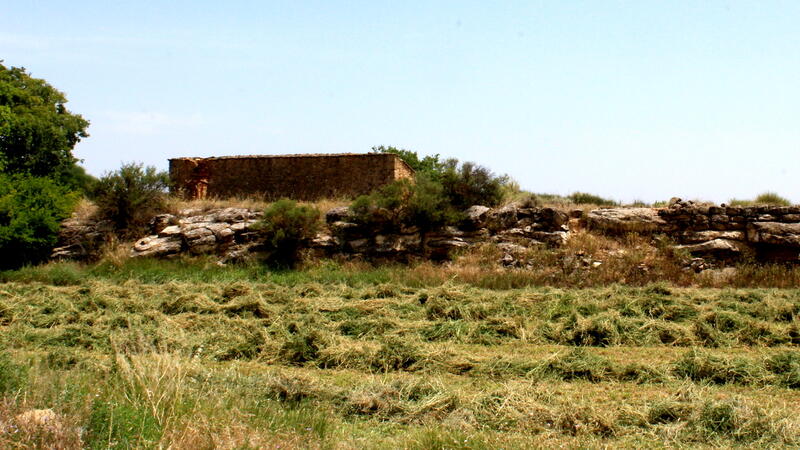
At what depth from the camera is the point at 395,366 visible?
8656 millimetres

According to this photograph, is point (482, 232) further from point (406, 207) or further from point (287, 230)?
point (287, 230)

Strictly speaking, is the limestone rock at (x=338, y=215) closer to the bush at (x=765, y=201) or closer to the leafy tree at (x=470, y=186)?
the leafy tree at (x=470, y=186)

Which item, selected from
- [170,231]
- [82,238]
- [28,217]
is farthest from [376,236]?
[28,217]

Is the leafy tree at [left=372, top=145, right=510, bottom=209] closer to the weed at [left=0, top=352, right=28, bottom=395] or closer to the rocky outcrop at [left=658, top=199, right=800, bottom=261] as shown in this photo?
the rocky outcrop at [left=658, top=199, right=800, bottom=261]

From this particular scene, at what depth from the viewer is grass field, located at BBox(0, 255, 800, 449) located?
5.48m

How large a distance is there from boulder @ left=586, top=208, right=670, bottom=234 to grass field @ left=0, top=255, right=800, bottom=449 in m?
3.21

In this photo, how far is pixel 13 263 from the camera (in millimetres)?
19438

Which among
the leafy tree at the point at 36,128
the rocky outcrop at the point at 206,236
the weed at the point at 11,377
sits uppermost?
the leafy tree at the point at 36,128

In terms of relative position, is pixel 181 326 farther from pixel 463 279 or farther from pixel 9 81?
pixel 9 81

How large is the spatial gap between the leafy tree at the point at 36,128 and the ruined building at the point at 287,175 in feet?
36.5

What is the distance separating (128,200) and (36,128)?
1437 cm

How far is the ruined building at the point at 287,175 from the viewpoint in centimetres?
2089

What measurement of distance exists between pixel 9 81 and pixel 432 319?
27843mm

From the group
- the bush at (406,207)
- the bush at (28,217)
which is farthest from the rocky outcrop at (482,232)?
the bush at (28,217)
